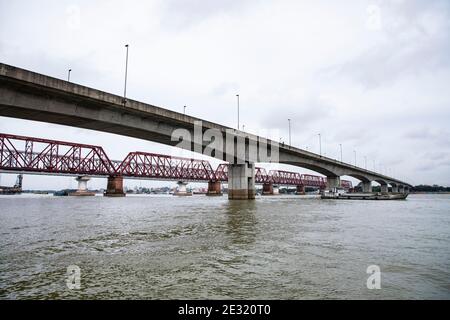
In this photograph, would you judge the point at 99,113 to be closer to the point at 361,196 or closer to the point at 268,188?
the point at 361,196

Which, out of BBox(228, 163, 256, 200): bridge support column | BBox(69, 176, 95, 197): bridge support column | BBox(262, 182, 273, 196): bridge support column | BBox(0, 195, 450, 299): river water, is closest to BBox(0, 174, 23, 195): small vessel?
BBox(69, 176, 95, 197): bridge support column

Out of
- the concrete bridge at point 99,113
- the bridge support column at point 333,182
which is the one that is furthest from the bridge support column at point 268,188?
the concrete bridge at point 99,113

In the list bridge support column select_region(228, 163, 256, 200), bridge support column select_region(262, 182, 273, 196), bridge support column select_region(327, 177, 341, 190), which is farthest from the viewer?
bridge support column select_region(262, 182, 273, 196)

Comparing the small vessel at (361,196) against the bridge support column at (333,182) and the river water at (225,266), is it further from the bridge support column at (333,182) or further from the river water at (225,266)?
the river water at (225,266)

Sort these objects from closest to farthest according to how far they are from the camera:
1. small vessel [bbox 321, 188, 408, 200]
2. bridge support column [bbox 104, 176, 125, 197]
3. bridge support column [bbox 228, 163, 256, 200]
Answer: bridge support column [bbox 228, 163, 256, 200] < small vessel [bbox 321, 188, 408, 200] < bridge support column [bbox 104, 176, 125, 197]

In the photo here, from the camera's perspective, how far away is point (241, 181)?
1896 inches

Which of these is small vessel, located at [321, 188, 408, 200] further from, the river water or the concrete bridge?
the river water

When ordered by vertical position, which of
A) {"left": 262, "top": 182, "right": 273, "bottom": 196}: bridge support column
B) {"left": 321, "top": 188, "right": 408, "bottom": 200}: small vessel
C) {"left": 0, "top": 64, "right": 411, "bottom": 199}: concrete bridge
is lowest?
{"left": 321, "top": 188, "right": 408, "bottom": 200}: small vessel

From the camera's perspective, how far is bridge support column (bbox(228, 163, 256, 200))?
47750 mm

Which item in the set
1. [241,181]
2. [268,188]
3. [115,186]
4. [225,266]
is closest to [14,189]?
[115,186]

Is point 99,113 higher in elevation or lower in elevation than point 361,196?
higher

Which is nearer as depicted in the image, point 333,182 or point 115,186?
point 333,182
